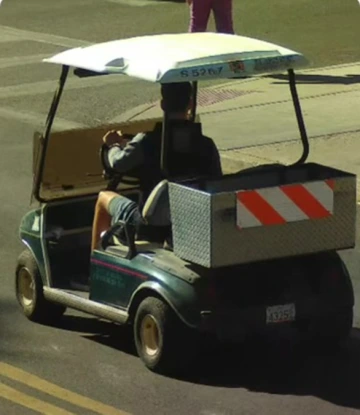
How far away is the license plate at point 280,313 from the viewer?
7.98 meters

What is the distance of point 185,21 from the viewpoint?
887 inches

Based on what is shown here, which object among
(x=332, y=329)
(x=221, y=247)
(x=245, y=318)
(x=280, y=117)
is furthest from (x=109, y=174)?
(x=280, y=117)

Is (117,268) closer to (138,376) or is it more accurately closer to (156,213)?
(156,213)

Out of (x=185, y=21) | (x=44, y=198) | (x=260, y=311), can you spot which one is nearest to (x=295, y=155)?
(x=44, y=198)

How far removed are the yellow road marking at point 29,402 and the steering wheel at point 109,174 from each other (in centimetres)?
146

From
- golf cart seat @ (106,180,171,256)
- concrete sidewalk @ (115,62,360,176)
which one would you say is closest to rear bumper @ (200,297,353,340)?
golf cart seat @ (106,180,171,256)

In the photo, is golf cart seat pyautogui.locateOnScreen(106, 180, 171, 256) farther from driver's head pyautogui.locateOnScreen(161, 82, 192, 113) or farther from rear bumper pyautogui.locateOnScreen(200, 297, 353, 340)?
rear bumper pyautogui.locateOnScreen(200, 297, 353, 340)

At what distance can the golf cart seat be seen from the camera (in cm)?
814

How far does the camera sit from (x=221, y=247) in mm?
7770

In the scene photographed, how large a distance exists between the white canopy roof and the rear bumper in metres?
1.27

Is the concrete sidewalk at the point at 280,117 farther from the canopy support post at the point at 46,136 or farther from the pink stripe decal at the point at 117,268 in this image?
the pink stripe decal at the point at 117,268

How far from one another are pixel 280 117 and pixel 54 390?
7938mm

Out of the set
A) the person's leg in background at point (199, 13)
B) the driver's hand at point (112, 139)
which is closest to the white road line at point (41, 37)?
the person's leg in background at point (199, 13)

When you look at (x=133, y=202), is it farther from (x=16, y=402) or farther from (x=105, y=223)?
(x=16, y=402)
